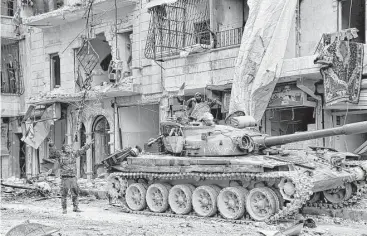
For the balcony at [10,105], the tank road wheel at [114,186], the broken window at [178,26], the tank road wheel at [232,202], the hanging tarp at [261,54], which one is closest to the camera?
the tank road wheel at [232,202]

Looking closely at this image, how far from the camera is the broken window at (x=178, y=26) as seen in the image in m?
20.3

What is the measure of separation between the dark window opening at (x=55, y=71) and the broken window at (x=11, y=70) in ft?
7.12

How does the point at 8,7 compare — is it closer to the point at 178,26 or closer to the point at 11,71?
the point at 11,71

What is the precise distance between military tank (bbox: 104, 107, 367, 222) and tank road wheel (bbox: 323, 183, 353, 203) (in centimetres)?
2

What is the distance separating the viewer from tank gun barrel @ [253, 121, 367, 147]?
38.3 ft

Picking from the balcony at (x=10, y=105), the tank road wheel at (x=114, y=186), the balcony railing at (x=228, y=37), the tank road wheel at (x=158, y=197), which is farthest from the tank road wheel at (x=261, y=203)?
the balcony at (x=10, y=105)

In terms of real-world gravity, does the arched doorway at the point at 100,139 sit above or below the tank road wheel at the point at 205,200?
above

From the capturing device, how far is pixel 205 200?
1325 cm

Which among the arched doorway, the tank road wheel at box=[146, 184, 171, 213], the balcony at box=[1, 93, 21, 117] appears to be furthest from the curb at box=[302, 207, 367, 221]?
the balcony at box=[1, 93, 21, 117]

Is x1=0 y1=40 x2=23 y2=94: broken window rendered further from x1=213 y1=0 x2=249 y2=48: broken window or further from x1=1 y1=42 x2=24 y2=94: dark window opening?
x1=213 y1=0 x2=249 y2=48: broken window

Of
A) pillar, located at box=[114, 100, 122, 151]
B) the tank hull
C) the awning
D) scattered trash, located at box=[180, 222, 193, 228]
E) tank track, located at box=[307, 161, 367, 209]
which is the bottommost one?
scattered trash, located at box=[180, 222, 193, 228]

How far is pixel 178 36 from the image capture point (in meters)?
20.7

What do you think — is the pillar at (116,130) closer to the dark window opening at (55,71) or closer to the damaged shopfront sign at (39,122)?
the damaged shopfront sign at (39,122)

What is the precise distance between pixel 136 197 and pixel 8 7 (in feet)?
55.8
